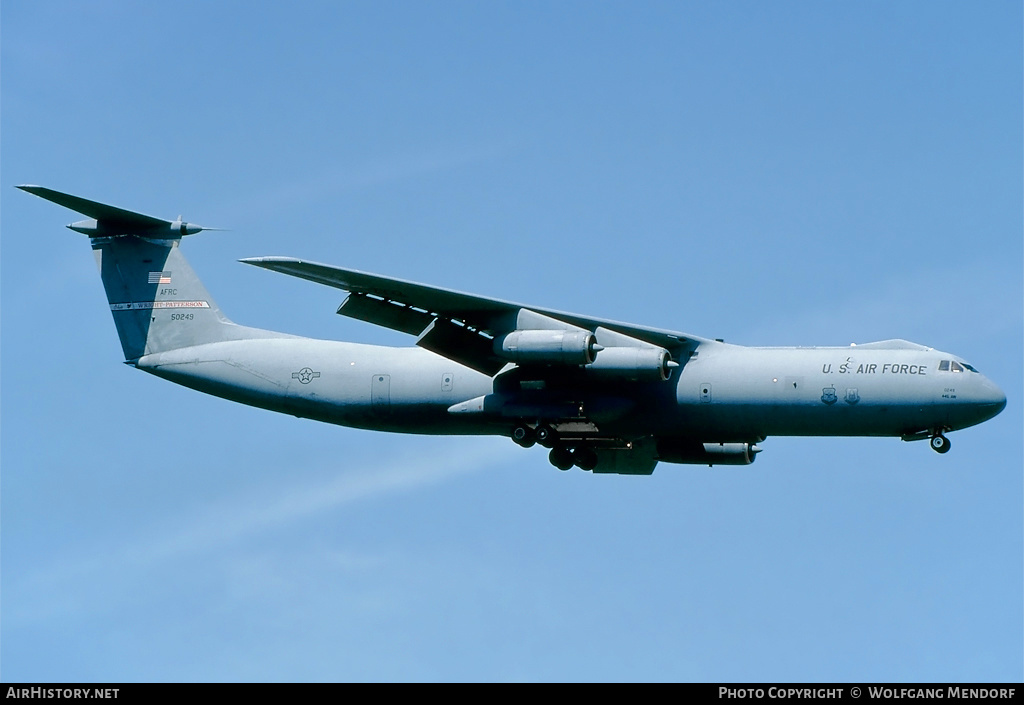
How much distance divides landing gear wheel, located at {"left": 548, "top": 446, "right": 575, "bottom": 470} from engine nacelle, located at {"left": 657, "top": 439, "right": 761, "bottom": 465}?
1.48m

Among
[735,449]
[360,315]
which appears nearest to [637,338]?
[735,449]

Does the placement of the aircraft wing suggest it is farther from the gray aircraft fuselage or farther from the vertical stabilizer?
the vertical stabilizer

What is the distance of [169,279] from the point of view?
88.1 ft

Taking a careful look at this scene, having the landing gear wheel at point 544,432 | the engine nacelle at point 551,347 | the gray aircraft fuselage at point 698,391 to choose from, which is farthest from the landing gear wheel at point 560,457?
the engine nacelle at point 551,347

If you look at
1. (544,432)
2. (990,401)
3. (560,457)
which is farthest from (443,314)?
(990,401)

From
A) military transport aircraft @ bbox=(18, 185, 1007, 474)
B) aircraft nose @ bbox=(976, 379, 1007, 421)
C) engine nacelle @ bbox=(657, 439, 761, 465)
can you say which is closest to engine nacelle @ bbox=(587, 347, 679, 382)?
military transport aircraft @ bbox=(18, 185, 1007, 474)

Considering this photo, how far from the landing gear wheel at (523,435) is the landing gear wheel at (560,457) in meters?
0.97

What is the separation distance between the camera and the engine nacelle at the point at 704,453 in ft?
81.3

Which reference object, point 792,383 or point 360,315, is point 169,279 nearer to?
point 360,315

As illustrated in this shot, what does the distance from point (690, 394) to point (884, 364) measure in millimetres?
2901

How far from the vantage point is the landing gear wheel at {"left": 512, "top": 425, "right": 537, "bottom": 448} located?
23673mm

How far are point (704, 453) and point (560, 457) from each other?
7.76 feet

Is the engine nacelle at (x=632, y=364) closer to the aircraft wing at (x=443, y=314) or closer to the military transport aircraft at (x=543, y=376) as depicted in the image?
the military transport aircraft at (x=543, y=376)

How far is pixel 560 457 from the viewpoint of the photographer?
24.8m
